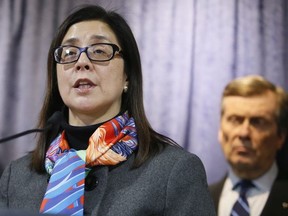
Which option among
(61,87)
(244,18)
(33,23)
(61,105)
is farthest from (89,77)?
(33,23)

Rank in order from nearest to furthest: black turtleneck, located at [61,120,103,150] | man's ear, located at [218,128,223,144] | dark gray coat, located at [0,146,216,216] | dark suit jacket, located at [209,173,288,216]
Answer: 1. dark gray coat, located at [0,146,216,216]
2. black turtleneck, located at [61,120,103,150]
3. dark suit jacket, located at [209,173,288,216]
4. man's ear, located at [218,128,223,144]

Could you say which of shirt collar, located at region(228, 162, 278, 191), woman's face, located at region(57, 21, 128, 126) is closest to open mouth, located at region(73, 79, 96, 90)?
woman's face, located at region(57, 21, 128, 126)

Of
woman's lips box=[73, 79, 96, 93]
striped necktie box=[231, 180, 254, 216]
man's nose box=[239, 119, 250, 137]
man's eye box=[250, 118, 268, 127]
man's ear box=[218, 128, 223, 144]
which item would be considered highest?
woman's lips box=[73, 79, 96, 93]

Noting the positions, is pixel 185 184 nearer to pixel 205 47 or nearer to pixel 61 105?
pixel 61 105

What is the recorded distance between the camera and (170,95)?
1.95 meters

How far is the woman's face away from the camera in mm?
1499

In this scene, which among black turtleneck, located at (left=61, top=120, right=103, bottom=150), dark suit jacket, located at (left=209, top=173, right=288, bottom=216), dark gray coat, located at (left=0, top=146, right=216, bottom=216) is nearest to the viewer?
dark gray coat, located at (left=0, top=146, right=216, bottom=216)

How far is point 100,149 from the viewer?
1.42 m

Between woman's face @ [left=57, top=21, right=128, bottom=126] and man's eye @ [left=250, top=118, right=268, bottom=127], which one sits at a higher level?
woman's face @ [left=57, top=21, right=128, bottom=126]

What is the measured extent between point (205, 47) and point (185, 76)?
135 millimetres

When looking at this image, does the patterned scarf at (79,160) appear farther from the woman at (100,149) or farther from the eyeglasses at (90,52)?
the eyeglasses at (90,52)

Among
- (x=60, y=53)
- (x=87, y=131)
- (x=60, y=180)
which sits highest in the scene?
(x=60, y=53)

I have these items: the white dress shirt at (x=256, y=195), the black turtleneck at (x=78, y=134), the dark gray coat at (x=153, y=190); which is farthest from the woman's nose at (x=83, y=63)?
the white dress shirt at (x=256, y=195)

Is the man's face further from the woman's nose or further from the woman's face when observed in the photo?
the woman's nose
